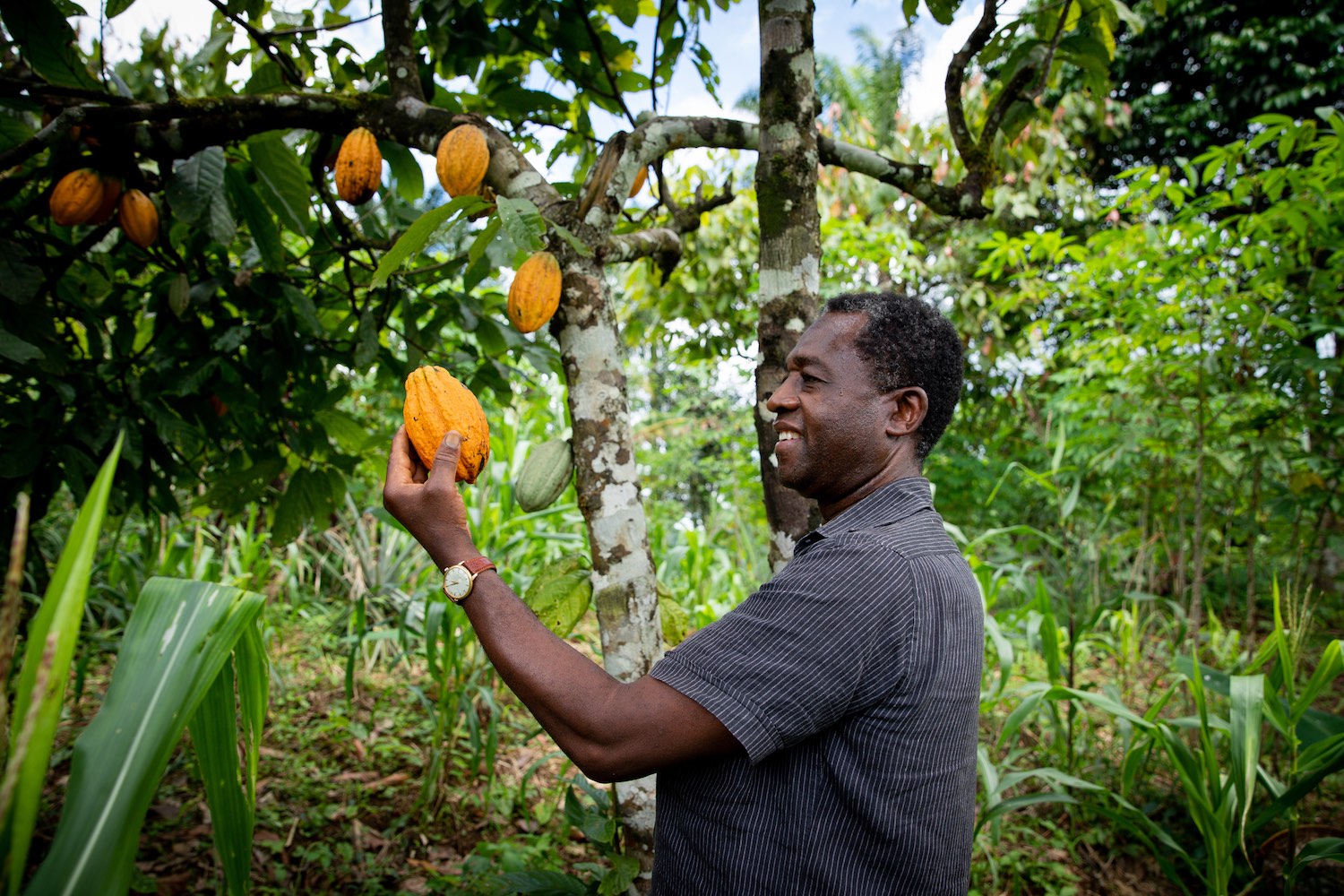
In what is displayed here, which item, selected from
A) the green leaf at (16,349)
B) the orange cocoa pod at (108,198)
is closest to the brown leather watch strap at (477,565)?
the green leaf at (16,349)

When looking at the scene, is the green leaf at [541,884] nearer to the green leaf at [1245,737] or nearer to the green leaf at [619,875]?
the green leaf at [619,875]

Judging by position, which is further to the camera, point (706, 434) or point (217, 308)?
point (706, 434)

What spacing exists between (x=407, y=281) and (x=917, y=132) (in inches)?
173

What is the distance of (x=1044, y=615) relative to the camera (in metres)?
2.26

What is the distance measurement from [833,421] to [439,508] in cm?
52

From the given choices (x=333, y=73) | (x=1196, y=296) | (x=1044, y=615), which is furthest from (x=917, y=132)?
(x=333, y=73)

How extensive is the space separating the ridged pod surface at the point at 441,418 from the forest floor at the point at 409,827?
0.98 m

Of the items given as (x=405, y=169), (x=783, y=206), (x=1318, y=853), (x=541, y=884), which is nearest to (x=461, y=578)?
(x=541, y=884)

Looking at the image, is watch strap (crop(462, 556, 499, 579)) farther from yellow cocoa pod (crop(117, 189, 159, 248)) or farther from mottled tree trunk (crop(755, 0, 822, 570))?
yellow cocoa pod (crop(117, 189, 159, 248))

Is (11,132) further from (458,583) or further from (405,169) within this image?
(458,583)

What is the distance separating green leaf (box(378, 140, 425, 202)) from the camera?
1.79 m

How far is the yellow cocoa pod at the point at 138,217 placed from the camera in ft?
5.08

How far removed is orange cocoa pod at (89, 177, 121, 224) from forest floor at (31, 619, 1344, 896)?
1305 millimetres

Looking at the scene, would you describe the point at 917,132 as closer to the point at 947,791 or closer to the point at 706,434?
the point at 706,434
